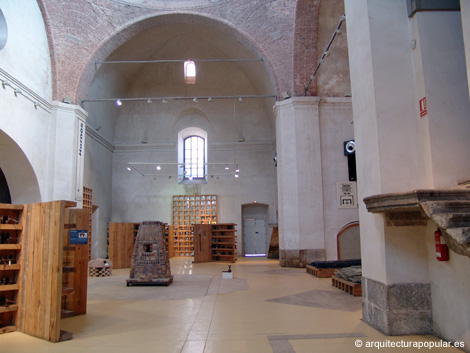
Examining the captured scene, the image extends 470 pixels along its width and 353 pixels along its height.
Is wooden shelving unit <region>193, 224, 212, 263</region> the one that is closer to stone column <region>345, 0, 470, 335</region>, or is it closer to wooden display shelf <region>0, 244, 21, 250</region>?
wooden display shelf <region>0, 244, 21, 250</region>

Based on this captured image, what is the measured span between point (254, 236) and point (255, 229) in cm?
38

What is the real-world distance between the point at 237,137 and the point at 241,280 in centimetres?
1139

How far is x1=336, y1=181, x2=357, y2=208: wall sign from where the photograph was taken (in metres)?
13.5

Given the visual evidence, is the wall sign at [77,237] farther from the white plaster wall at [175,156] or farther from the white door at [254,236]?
the white door at [254,236]

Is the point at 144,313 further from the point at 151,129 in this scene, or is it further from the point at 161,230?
the point at 151,129

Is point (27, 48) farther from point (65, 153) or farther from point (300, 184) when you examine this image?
point (300, 184)

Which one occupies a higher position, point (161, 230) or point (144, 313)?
point (161, 230)

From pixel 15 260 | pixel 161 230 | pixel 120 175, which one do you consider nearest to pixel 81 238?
pixel 15 260

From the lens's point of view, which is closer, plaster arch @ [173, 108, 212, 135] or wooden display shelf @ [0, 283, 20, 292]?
wooden display shelf @ [0, 283, 20, 292]

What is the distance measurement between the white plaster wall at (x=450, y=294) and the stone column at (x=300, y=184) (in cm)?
815

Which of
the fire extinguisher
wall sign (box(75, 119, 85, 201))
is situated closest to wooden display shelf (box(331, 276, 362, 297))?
the fire extinguisher

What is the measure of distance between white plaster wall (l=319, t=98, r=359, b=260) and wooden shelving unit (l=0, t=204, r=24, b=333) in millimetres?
10150

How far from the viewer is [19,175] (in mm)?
12062

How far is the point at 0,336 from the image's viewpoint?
5.15 m
